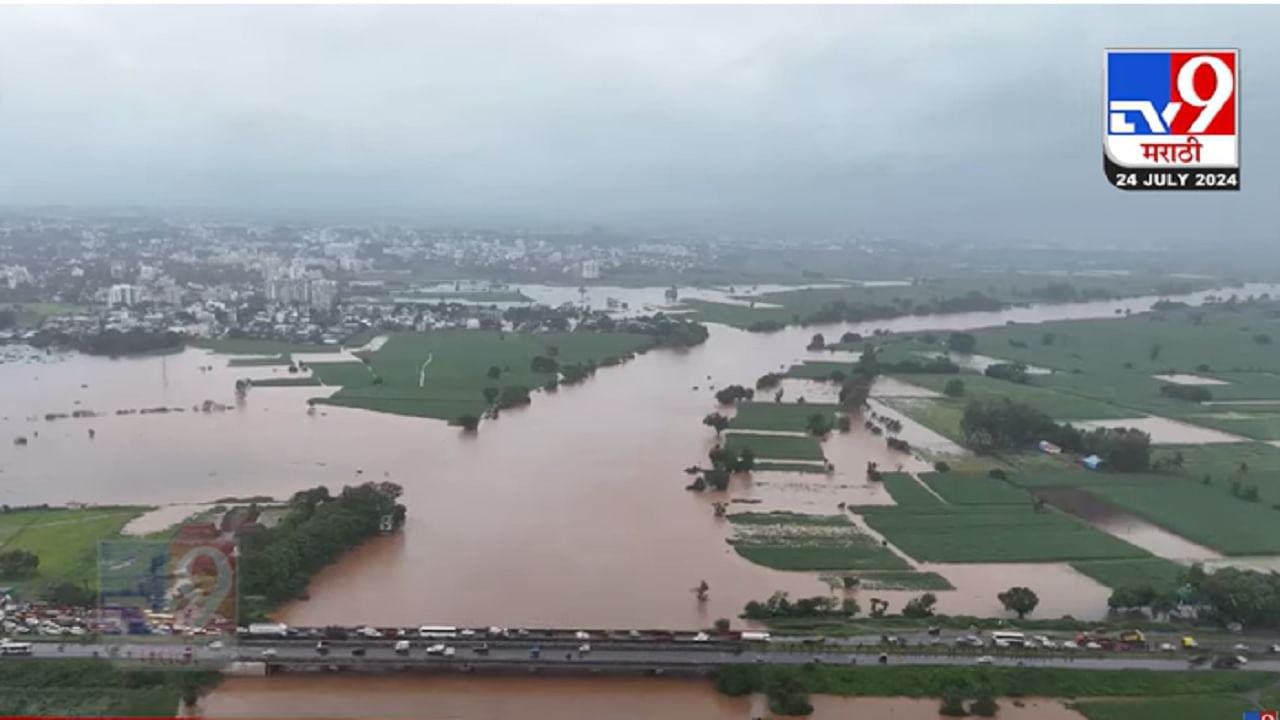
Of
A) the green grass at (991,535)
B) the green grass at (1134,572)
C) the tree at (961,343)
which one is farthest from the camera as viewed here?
the tree at (961,343)

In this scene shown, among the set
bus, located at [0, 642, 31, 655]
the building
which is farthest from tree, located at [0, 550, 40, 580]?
the building

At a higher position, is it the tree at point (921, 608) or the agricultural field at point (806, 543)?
the agricultural field at point (806, 543)

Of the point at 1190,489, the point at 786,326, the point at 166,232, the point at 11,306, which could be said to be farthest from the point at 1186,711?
the point at 166,232

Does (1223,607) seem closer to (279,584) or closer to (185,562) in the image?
(279,584)

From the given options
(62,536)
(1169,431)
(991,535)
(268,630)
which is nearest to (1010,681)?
(991,535)

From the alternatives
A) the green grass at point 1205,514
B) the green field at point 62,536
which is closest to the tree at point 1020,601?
the green grass at point 1205,514

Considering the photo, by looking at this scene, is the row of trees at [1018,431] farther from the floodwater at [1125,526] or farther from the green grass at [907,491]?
the green grass at [907,491]
